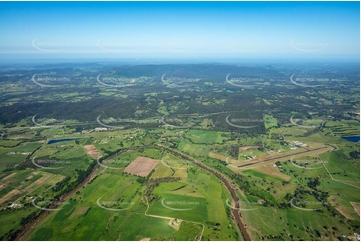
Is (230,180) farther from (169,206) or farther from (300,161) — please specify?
(300,161)

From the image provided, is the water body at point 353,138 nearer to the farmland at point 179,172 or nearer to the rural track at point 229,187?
the farmland at point 179,172

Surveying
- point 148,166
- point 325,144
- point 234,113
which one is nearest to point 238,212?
point 148,166

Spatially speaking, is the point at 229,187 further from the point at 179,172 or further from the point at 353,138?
the point at 353,138

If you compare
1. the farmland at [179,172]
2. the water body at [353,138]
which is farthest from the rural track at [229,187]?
the water body at [353,138]

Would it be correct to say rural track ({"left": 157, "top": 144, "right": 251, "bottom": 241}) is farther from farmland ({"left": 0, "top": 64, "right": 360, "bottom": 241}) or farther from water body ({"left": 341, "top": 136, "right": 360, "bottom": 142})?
water body ({"left": 341, "top": 136, "right": 360, "bottom": 142})

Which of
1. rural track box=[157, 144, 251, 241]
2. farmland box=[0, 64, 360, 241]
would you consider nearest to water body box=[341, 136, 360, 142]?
farmland box=[0, 64, 360, 241]

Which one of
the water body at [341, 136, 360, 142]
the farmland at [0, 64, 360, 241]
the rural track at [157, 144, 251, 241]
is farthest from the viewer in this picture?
the water body at [341, 136, 360, 142]

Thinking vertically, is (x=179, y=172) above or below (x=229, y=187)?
above

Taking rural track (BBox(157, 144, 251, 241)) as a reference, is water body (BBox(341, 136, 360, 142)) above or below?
above

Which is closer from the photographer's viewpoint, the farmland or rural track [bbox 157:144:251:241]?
rural track [bbox 157:144:251:241]

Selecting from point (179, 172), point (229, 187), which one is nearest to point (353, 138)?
point (229, 187)

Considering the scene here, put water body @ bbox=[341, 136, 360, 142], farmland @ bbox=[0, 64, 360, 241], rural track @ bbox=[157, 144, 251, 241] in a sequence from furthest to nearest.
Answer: water body @ bbox=[341, 136, 360, 142], farmland @ bbox=[0, 64, 360, 241], rural track @ bbox=[157, 144, 251, 241]

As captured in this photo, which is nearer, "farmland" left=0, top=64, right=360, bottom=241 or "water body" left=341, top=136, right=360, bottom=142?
"farmland" left=0, top=64, right=360, bottom=241
